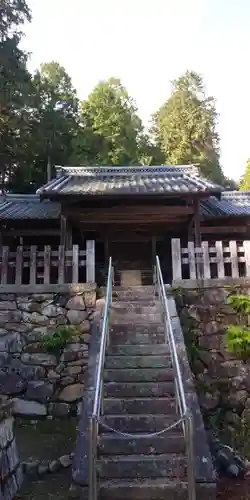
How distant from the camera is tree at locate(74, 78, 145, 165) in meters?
26.2

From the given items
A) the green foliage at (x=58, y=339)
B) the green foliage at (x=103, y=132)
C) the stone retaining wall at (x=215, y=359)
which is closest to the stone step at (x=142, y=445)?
the stone retaining wall at (x=215, y=359)

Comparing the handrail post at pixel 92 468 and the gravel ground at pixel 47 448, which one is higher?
the handrail post at pixel 92 468

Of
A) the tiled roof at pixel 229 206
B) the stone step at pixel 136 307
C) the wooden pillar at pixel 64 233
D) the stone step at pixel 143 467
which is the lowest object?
the stone step at pixel 143 467

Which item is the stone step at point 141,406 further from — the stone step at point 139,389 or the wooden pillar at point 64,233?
the wooden pillar at point 64,233

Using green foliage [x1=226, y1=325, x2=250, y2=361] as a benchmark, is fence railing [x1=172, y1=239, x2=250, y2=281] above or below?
above

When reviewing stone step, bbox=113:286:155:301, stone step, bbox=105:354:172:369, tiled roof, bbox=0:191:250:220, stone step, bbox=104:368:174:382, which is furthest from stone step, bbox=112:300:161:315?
tiled roof, bbox=0:191:250:220

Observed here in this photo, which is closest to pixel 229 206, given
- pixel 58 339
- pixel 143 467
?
pixel 58 339

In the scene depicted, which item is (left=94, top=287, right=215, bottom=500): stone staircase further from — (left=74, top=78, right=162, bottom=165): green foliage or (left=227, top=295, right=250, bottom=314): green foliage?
(left=74, top=78, right=162, bottom=165): green foliage

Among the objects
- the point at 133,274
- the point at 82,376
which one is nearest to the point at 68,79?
the point at 133,274

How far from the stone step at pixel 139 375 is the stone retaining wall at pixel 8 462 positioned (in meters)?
1.60

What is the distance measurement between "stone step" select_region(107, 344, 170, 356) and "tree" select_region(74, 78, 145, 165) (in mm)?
19781

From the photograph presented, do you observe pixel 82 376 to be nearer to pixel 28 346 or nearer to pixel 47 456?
pixel 28 346

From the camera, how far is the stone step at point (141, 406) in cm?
587

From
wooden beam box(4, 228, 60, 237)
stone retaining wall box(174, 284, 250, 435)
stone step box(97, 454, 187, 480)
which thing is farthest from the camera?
wooden beam box(4, 228, 60, 237)
